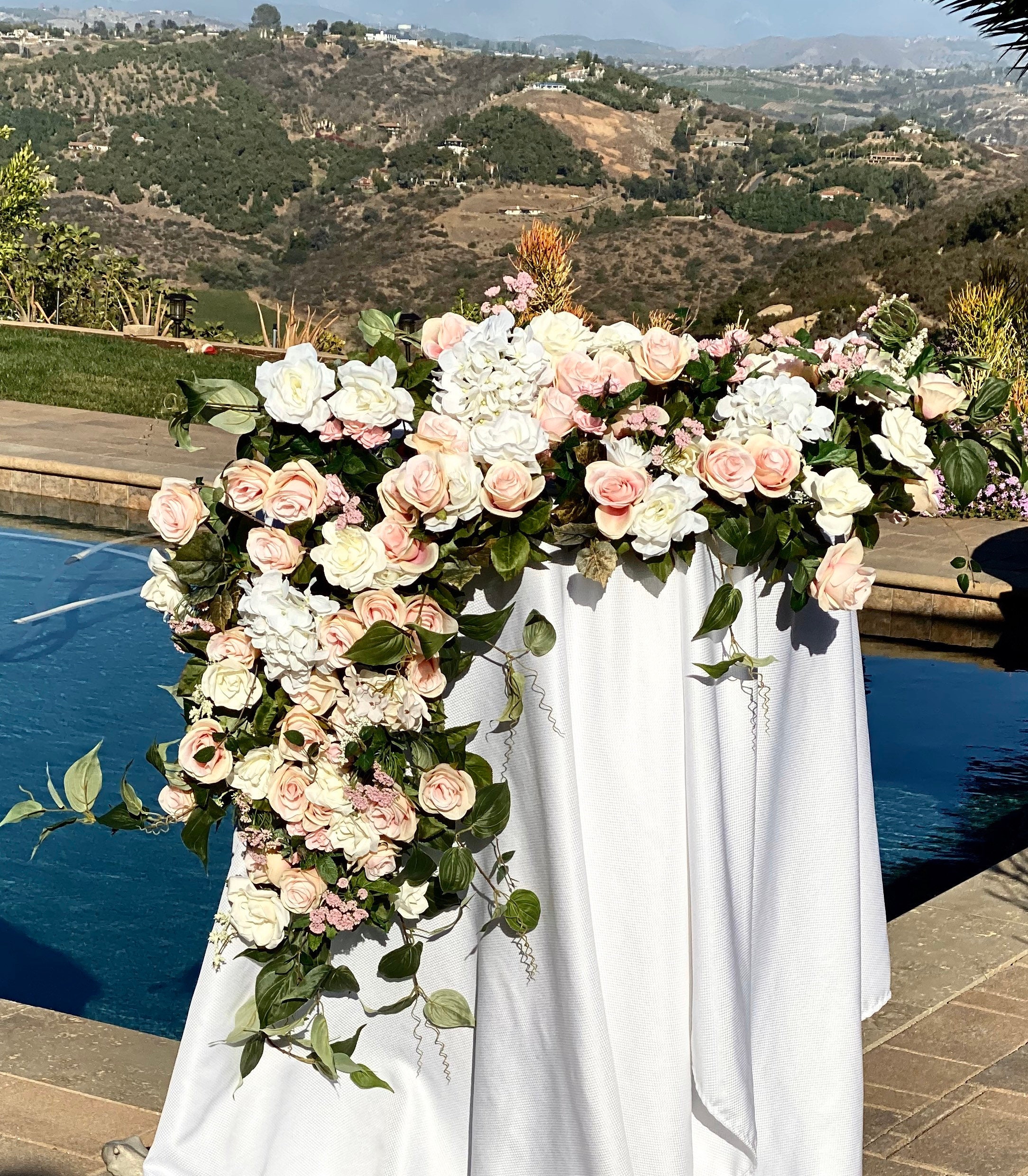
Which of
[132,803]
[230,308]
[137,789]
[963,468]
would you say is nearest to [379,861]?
[132,803]

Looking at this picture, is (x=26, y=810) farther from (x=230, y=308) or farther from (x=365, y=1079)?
(x=230, y=308)

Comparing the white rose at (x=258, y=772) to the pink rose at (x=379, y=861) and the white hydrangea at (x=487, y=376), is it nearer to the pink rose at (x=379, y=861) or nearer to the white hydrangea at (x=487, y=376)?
the pink rose at (x=379, y=861)

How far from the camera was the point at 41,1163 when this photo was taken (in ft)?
6.91

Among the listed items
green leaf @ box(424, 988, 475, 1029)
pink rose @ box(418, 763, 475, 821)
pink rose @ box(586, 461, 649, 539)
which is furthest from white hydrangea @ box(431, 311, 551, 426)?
green leaf @ box(424, 988, 475, 1029)

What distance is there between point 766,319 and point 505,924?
720 inches

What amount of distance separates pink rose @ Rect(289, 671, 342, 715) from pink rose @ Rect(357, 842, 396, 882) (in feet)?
0.65

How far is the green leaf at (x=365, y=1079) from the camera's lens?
1.94 meters

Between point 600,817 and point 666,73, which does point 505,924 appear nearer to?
point 600,817

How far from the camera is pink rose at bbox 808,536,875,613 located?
188 centimetres

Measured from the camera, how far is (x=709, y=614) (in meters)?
1.83

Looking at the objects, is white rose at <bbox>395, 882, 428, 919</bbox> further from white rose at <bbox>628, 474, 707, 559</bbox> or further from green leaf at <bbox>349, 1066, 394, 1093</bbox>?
white rose at <bbox>628, 474, 707, 559</bbox>

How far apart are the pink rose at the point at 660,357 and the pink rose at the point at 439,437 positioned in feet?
0.86

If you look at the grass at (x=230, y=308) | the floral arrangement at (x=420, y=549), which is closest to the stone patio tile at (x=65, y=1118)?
the floral arrangement at (x=420, y=549)

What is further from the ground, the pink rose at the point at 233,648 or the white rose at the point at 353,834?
the pink rose at the point at 233,648
